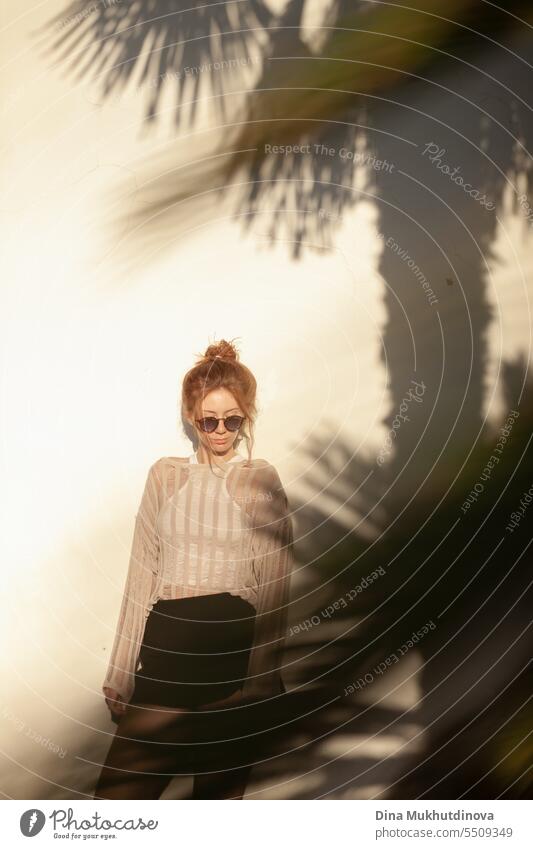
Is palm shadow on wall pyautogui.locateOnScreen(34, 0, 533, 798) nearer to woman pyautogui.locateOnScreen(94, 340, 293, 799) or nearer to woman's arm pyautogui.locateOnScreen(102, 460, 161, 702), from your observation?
woman pyautogui.locateOnScreen(94, 340, 293, 799)

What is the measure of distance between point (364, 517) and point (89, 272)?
99 cm

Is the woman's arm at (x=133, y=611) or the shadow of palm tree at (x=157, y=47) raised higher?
the shadow of palm tree at (x=157, y=47)

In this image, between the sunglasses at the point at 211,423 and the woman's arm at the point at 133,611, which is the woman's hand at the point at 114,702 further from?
the sunglasses at the point at 211,423

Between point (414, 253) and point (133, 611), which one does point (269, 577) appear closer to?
point (133, 611)

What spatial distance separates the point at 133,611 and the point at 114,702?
A: 0.25 meters

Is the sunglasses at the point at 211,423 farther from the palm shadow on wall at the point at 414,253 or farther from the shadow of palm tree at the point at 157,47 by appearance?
the shadow of palm tree at the point at 157,47

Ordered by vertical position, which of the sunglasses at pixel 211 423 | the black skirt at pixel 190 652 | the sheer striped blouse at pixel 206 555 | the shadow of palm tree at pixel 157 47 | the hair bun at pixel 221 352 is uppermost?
the shadow of palm tree at pixel 157 47

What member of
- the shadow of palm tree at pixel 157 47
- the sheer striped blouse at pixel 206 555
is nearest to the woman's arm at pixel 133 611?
the sheer striped blouse at pixel 206 555

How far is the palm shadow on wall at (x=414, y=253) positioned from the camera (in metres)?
2.81

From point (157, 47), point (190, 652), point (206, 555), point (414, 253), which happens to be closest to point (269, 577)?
point (206, 555)

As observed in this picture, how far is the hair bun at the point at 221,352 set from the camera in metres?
2.81

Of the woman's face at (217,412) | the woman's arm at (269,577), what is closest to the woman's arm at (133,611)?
the woman's face at (217,412)

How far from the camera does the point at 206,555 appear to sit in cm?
279

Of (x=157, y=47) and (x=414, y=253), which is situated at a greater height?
(x=157, y=47)
